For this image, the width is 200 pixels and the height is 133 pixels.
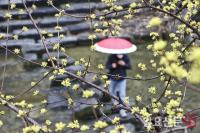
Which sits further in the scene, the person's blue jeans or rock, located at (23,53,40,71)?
rock, located at (23,53,40,71)

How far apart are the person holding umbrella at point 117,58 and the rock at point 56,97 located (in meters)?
0.91

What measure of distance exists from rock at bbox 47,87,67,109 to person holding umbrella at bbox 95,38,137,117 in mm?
910

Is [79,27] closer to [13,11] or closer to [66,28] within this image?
[66,28]

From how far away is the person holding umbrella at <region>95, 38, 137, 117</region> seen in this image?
289 inches

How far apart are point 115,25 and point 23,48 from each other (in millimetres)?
5299

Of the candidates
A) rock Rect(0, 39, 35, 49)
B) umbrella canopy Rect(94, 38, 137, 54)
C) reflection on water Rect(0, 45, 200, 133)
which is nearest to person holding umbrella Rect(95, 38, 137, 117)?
umbrella canopy Rect(94, 38, 137, 54)

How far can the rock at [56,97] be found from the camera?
817cm

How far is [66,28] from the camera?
12.0 metres

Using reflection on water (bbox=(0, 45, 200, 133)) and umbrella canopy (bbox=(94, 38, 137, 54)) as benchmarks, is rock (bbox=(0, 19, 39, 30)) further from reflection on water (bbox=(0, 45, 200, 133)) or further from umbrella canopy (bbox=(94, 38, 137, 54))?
umbrella canopy (bbox=(94, 38, 137, 54))

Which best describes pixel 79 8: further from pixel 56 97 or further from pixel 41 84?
pixel 56 97

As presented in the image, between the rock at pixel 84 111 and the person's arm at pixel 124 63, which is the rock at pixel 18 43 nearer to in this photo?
the rock at pixel 84 111

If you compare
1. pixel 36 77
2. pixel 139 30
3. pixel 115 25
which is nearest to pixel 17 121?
pixel 36 77

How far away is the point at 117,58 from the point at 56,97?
4.43 ft

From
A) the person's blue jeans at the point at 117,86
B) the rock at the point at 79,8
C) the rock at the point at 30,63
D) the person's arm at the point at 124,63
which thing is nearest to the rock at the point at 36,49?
the rock at the point at 30,63
